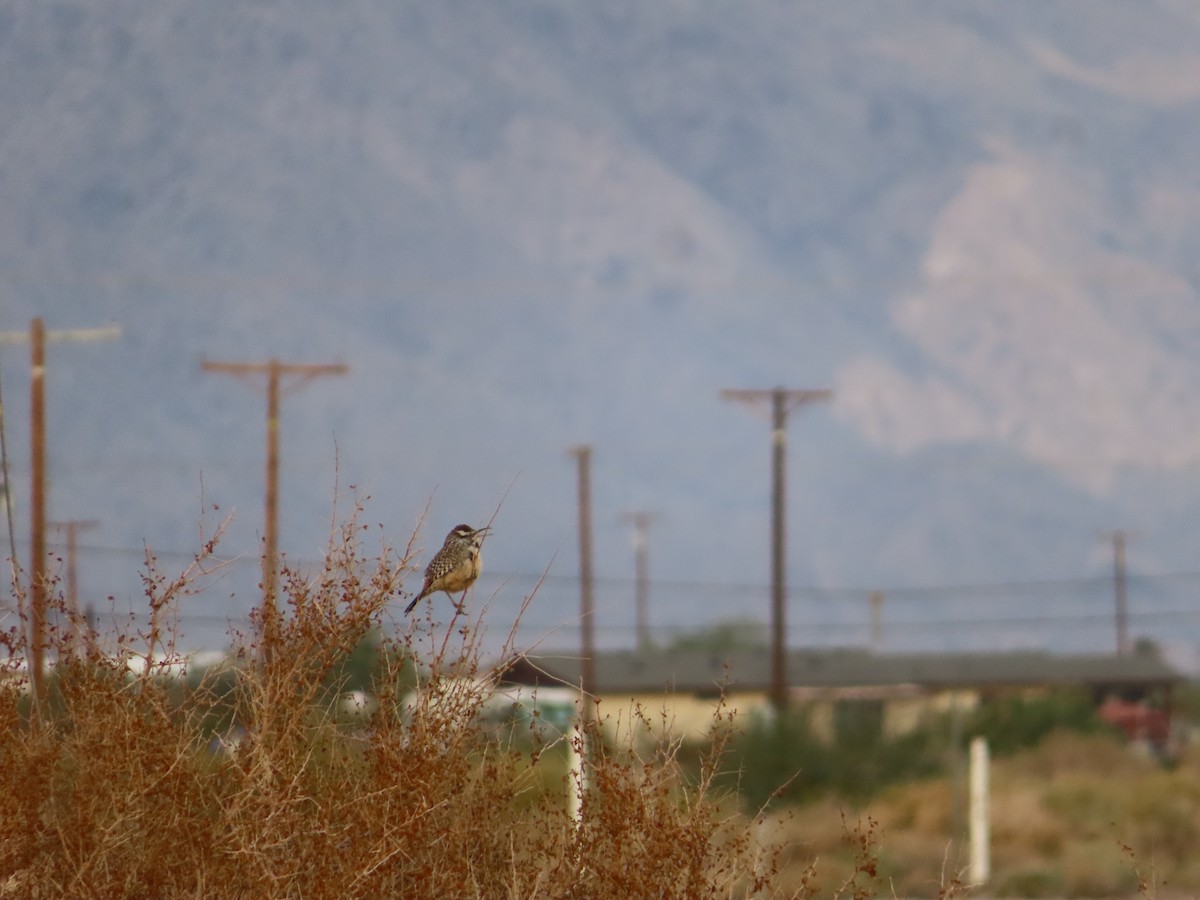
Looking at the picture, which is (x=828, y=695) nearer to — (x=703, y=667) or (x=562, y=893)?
(x=703, y=667)

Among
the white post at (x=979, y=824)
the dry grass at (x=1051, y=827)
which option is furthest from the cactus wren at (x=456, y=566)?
the white post at (x=979, y=824)

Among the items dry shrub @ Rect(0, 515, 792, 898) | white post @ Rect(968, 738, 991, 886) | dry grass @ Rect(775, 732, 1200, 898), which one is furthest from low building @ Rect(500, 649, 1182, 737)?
dry shrub @ Rect(0, 515, 792, 898)

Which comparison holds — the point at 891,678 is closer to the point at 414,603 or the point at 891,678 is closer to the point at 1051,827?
the point at 1051,827

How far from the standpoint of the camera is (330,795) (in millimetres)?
8391

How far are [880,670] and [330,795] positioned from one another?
5865cm

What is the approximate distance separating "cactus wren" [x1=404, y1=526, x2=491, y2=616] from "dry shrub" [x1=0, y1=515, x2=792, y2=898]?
0.81 ft

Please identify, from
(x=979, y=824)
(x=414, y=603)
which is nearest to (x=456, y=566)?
(x=414, y=603)

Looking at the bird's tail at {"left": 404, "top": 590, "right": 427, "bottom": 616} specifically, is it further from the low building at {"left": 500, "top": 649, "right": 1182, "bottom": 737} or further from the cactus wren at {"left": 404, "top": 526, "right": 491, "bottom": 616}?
the low building at {"left": 500, "top": 649, "right": 1182, "bottom": 737}

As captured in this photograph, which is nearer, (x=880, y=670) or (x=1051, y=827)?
(x=1051, y=827)

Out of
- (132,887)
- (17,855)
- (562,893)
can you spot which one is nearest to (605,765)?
(562,893)

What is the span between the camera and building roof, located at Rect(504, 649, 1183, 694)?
194 ft

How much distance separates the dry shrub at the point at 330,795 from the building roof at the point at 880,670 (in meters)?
47.8

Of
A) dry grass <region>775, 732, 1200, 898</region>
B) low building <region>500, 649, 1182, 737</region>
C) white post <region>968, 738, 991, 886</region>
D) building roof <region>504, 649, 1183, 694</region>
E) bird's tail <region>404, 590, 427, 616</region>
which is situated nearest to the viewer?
bird's tail <region>404, 590, 427, 616</region>

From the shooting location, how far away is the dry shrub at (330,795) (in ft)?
27.5
